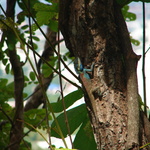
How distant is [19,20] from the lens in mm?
2023

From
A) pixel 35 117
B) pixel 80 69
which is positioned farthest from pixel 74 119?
pixel 35 117

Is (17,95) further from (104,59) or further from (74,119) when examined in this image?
(104,59)

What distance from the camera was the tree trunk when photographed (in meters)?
0.89

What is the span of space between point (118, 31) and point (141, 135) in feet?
1.21

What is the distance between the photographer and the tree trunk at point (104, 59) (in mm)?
890

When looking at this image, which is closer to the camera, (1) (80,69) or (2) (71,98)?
(1) (80,69)

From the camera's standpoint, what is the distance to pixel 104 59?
3.10 ft

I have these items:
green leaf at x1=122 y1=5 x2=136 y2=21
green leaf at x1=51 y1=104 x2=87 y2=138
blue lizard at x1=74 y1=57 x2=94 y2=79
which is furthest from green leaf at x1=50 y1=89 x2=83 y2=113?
green leaf at x1=122 y1=5 x2=136 y2=21

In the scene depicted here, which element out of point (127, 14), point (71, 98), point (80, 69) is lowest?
point (71, 98)

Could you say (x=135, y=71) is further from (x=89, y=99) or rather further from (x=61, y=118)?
(x=61, y=118)

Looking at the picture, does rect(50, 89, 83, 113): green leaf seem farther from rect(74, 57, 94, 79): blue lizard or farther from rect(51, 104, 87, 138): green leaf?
rect(74, 57, 94, 79): blue lizard

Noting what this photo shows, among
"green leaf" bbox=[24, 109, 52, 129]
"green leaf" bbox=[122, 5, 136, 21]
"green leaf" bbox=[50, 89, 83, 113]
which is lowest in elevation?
"green leaf" bbox=[24, 109, 52, 129]

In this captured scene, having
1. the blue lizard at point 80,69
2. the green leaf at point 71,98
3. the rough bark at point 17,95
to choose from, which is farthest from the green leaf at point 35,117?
the blue lizard at point 80,69

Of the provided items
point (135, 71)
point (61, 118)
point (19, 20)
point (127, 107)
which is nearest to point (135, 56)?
point (135, 71)
